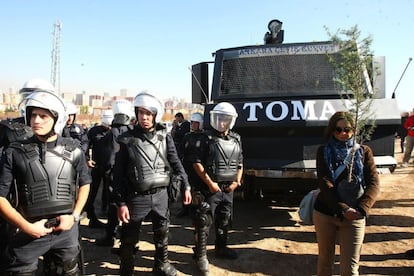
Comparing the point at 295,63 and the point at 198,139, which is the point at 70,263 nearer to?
the point at 198,139

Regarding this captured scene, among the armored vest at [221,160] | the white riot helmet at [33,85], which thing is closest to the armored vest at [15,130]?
the white riot helmet at [33,85]

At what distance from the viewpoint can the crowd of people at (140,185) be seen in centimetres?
215

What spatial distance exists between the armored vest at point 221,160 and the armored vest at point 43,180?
1.68m

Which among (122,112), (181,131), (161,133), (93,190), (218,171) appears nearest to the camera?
(161,133)

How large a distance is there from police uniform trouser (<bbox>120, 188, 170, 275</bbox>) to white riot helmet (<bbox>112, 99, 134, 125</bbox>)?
158cm

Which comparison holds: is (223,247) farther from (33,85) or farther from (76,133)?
(76,133)

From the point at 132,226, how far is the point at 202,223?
0.78m

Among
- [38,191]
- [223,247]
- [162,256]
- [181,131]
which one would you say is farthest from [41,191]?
[181,131]

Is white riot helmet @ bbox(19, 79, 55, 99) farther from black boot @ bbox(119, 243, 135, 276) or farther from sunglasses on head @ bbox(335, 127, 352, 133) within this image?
sunglasses on head @ bbox(335, 127, 352, 133)

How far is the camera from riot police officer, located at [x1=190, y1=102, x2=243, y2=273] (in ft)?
11.8

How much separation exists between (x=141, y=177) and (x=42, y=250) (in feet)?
3.34

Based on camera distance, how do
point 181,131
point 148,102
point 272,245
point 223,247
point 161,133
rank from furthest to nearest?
point 181,131 → point 272,245 → point 223,247 → point 161,133 → point 148,102

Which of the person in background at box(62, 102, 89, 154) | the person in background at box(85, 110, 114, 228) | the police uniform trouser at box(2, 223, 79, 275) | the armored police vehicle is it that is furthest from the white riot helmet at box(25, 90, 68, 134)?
the person in background at box(62, 102, 89, 154)

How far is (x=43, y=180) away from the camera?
2172 millimetres
